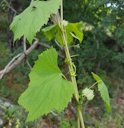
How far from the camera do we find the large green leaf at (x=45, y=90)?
2.08ft

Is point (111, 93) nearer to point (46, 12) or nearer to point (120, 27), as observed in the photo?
point (120, 27)

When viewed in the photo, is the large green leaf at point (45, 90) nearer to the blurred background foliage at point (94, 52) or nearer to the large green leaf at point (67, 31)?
the large green leaf at point (67, 31)

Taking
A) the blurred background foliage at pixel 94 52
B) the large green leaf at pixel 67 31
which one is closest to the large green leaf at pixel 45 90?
the large green leaf at pixel 67 31

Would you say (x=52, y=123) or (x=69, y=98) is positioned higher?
(x=69, y=98)

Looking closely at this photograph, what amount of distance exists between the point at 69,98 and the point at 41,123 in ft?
15.5

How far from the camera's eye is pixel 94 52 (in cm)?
615

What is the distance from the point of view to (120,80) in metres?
6.88

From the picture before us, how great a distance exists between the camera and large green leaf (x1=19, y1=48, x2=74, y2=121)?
2.08 feet

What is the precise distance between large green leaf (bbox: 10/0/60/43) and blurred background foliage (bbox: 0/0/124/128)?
4586 mm

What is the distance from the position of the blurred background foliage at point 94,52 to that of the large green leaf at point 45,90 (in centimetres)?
459

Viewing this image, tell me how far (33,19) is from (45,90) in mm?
119

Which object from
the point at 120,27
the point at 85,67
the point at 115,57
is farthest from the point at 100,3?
the point at 85,67

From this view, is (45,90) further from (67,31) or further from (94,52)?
(94,52)

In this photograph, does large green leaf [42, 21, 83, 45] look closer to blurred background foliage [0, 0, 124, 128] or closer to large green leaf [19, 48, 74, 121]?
large green leaf [19, 48, 74, 121]
